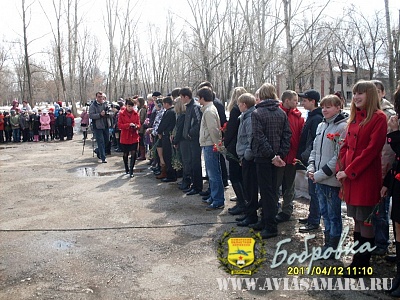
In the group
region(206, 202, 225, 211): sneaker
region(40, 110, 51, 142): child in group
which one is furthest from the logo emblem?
region(40, 110, 51, 142): child in group

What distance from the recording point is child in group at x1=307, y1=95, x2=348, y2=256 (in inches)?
175

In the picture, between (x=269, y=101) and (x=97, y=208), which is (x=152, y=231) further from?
(x=269, y=101)

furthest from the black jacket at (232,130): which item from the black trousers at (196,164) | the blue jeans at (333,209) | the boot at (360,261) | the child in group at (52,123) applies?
the child in group at (52,123)

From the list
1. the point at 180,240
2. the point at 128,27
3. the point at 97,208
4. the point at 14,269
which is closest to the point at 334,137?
the point at 180,240

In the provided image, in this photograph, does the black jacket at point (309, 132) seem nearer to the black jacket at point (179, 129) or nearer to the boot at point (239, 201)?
the boot at point (239, 201)

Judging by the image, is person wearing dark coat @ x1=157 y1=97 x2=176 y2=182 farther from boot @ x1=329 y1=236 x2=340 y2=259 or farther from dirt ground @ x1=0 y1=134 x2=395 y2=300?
boot @ x1=329 y1=236 x2=340 y2=259

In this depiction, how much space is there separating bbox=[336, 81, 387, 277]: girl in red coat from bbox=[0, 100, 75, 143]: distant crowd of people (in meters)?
17.8

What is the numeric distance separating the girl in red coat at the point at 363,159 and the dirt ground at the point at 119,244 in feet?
1.95

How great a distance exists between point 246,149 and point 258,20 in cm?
1350

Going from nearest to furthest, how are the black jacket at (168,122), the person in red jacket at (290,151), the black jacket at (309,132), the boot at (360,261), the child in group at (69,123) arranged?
the boot at (360,261) → the black jacket at (309,132) → the person in red jacket at (290,151) → the black jacket at (168,122) → the child in group at (69,123)

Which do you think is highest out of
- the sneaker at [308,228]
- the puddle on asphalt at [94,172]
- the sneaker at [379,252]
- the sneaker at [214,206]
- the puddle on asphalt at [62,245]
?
the puddle on asphalt at [94,172]

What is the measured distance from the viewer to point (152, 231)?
5.68m

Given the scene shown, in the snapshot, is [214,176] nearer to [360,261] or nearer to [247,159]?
[247,159]

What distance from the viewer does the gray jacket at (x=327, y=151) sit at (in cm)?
441
